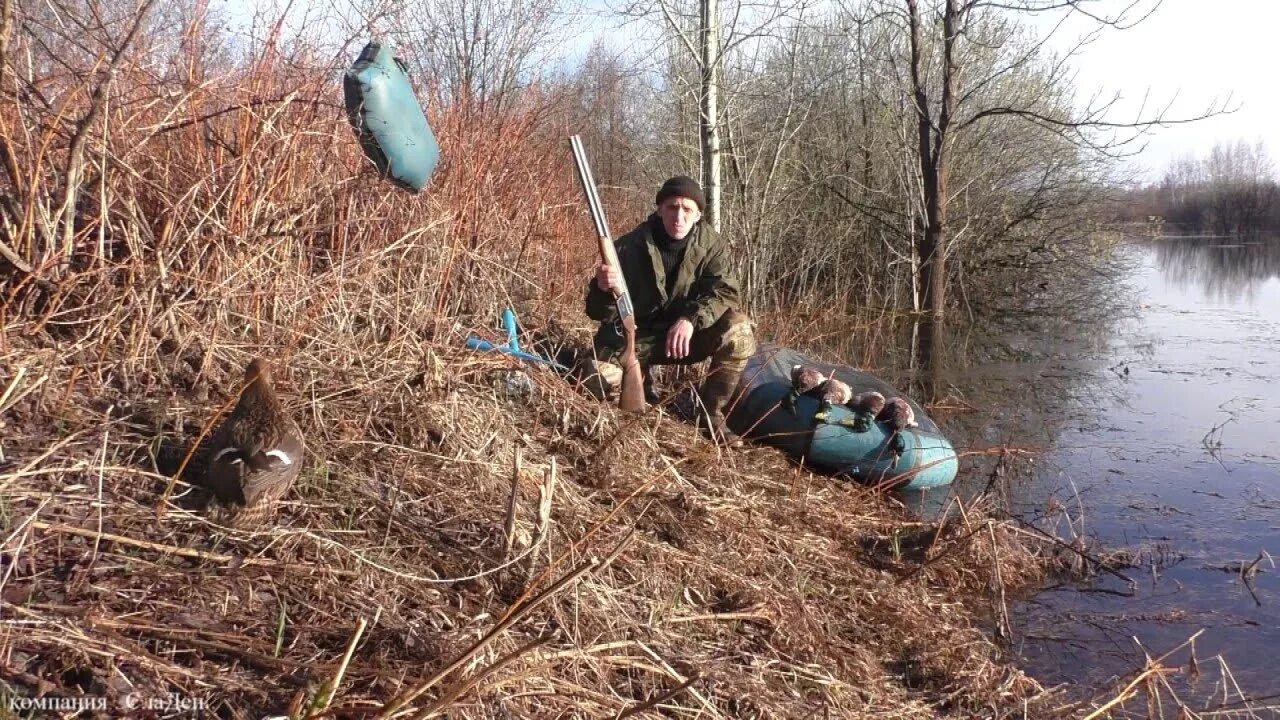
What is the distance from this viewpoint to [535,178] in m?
6.46

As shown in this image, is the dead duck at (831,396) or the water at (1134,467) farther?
the dead duck at (831,396)

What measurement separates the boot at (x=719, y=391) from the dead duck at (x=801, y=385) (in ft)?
1.00

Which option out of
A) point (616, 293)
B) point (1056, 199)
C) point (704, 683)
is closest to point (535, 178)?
point (616, 293)

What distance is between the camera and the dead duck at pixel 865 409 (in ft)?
13.9

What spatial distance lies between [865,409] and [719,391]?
777mm

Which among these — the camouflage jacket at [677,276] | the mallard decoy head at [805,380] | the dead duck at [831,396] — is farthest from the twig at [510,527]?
the mallard decoy head at [805,380]

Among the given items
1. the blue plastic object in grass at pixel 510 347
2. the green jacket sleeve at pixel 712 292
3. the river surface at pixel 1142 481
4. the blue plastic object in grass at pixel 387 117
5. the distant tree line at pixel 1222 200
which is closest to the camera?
the river surface at pixel 1142 481

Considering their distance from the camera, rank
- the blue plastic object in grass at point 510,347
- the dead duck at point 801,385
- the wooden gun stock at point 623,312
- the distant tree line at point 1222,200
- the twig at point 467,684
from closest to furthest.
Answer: the twig at point 467,684, the blue plastic object in grass at point 510,347, the wooden gun stock at point 623,312, the dead duck at point 801,385, the distant tree line at point 1222,200

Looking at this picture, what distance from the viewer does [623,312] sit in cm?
392

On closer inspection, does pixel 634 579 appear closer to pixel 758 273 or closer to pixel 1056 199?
pixel 758 273

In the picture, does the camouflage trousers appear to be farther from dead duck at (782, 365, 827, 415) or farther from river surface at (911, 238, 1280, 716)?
river surface at (911, 238, 1280, 716)

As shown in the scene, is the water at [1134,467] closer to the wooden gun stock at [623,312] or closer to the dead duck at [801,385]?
the dead duck at [801,385]

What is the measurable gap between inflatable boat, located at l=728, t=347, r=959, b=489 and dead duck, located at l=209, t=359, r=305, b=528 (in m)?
2.37

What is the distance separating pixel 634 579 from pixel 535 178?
4.60 metres
